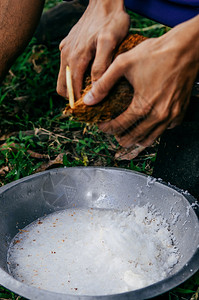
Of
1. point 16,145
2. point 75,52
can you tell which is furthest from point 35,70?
point 75,52

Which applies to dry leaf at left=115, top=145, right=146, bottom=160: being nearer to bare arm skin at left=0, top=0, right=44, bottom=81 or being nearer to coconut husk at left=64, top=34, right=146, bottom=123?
bare arm skin at left=0, top=0, right=44, bottom=81

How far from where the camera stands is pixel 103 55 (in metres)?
1.27

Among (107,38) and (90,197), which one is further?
(90,197)

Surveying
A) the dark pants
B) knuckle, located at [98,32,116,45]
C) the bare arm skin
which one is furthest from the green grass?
knuckle, located at [98,32,116,45]

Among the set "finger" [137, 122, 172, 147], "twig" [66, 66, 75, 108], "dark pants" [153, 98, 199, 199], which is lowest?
"dark pants" [153, 98, 199, 199]

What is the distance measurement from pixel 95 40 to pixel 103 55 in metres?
0.11

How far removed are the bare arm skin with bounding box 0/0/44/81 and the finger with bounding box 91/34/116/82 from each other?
0.73m

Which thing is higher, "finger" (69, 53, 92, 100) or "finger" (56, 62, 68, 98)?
"finger" (69, 53, 92, 100)

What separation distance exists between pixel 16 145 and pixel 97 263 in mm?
1068

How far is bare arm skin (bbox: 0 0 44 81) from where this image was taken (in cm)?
185

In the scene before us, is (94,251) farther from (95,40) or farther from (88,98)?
(95,40)

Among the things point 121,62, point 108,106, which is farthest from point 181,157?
point 121,62

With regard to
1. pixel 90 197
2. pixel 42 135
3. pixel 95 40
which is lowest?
pixel 42 135

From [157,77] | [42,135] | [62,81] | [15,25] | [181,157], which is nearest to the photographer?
[157,77]
